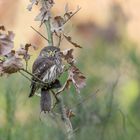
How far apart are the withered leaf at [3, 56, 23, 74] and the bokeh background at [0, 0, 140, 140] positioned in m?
0.32

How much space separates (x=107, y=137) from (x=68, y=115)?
1277 mm

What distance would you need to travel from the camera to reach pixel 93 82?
620 centimetres

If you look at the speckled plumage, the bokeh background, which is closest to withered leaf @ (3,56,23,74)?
the speckled plumage

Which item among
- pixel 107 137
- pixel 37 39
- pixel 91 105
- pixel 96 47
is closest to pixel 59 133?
pixel 107 137

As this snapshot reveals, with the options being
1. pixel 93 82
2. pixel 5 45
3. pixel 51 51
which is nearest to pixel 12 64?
pixel 5 45

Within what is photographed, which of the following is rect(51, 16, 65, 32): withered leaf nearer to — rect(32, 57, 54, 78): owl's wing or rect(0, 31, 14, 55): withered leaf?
rect(32, 57, 54, 78): owl's wing

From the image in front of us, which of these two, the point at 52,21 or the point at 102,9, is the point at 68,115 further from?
the point at 102,9

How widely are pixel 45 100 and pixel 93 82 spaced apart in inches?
123

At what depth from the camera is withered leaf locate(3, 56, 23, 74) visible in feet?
9.53

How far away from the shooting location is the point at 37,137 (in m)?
4.48

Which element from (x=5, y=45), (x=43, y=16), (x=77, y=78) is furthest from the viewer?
(x=43, y=16)

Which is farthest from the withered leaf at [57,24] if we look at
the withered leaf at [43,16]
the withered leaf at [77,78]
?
the withered leaf at [77,78]

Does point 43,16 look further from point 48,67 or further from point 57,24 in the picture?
point 48,67

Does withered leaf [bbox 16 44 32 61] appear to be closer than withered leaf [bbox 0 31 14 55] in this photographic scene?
No
